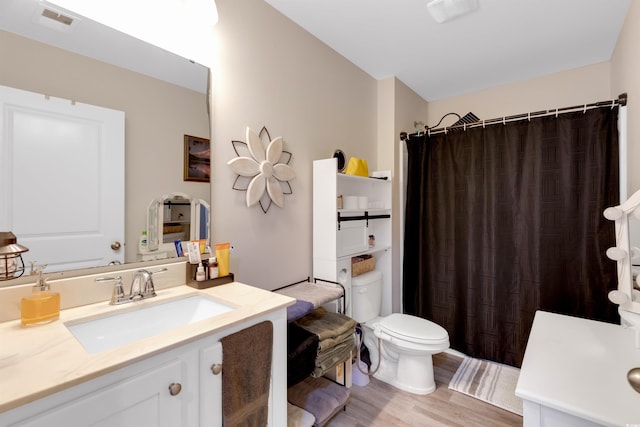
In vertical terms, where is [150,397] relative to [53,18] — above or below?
below

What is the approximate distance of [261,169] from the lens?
163 cm

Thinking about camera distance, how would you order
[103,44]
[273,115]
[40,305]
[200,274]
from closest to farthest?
[40,305] < [103,44] < [200,274] < [273,115]

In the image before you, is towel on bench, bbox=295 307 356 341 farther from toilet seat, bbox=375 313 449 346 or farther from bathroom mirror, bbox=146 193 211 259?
bathroom mirror, bbox=146 193 211 259

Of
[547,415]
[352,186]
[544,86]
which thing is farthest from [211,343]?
[544,86]

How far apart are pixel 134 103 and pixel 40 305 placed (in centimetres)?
80

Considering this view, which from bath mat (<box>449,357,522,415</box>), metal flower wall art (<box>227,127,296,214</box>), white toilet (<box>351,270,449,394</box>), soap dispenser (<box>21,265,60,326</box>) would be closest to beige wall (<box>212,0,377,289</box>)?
metal flower wall art (<box>227,127,296,214</box>)

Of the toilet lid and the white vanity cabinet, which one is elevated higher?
the white vanity cabinet

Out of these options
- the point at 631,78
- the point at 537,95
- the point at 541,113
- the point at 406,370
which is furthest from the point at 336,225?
the point at 537,95

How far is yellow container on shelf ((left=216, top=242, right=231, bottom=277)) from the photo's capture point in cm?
138

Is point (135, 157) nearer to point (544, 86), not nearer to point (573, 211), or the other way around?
point (573, 211)

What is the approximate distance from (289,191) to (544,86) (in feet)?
8.03

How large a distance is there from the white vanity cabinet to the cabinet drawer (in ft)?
3.37

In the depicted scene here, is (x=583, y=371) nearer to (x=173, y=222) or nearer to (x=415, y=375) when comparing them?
(x=415, y=375)

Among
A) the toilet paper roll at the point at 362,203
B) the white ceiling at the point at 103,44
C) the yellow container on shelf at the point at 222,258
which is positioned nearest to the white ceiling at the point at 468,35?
A: the white ceiling at the point at 103,44
